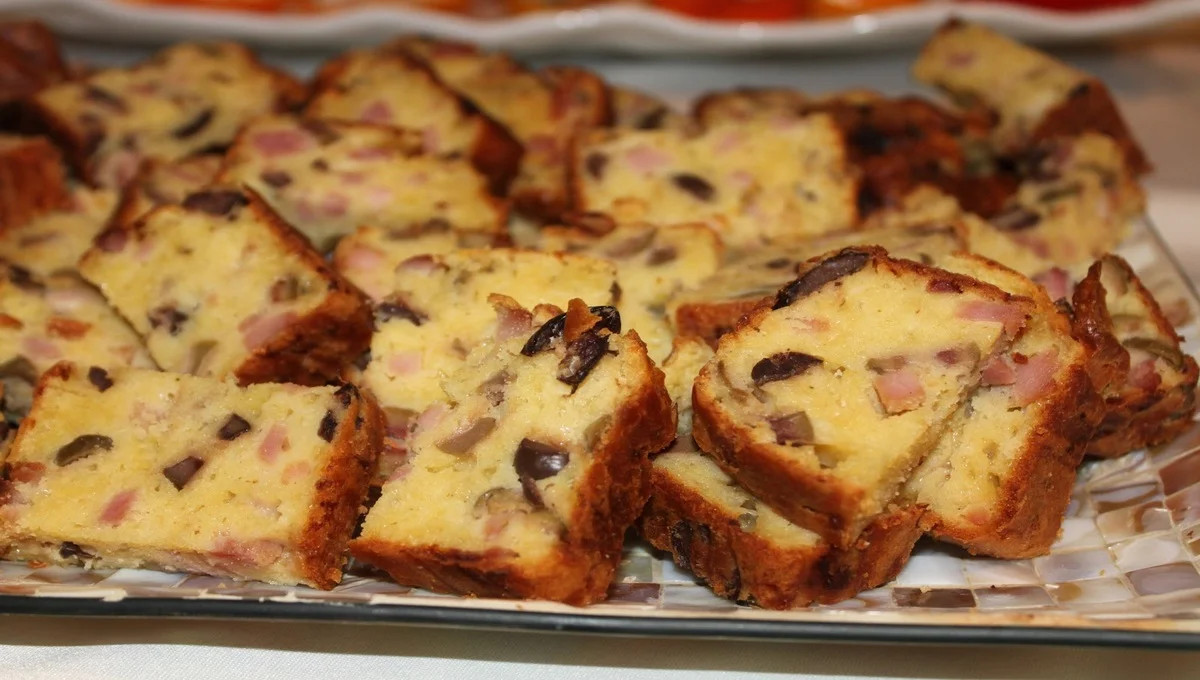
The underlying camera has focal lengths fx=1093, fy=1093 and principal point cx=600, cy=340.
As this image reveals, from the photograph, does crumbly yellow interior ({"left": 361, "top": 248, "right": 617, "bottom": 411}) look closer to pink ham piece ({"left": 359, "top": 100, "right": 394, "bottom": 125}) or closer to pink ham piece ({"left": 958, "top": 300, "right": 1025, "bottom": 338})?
pink ham piece ({"left": 958, "top": 300, "right": 1025, "bottom": 338})

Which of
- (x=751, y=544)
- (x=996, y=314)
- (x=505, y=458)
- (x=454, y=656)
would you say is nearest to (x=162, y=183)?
(x=505, y=458)

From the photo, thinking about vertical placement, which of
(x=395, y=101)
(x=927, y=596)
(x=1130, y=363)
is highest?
(x=395, y=101)

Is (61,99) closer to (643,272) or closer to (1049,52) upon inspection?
(643,272)

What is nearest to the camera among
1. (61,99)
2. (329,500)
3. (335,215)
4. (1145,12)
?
(329,500)

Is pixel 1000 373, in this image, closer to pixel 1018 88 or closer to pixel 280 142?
pixel 1018 88

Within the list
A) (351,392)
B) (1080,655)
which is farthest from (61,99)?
(1080,655)

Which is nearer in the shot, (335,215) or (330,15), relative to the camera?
(335,215)

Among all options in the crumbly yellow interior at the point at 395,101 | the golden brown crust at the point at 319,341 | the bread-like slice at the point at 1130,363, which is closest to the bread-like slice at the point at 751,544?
the bread-like slice at the point at 1130,363
